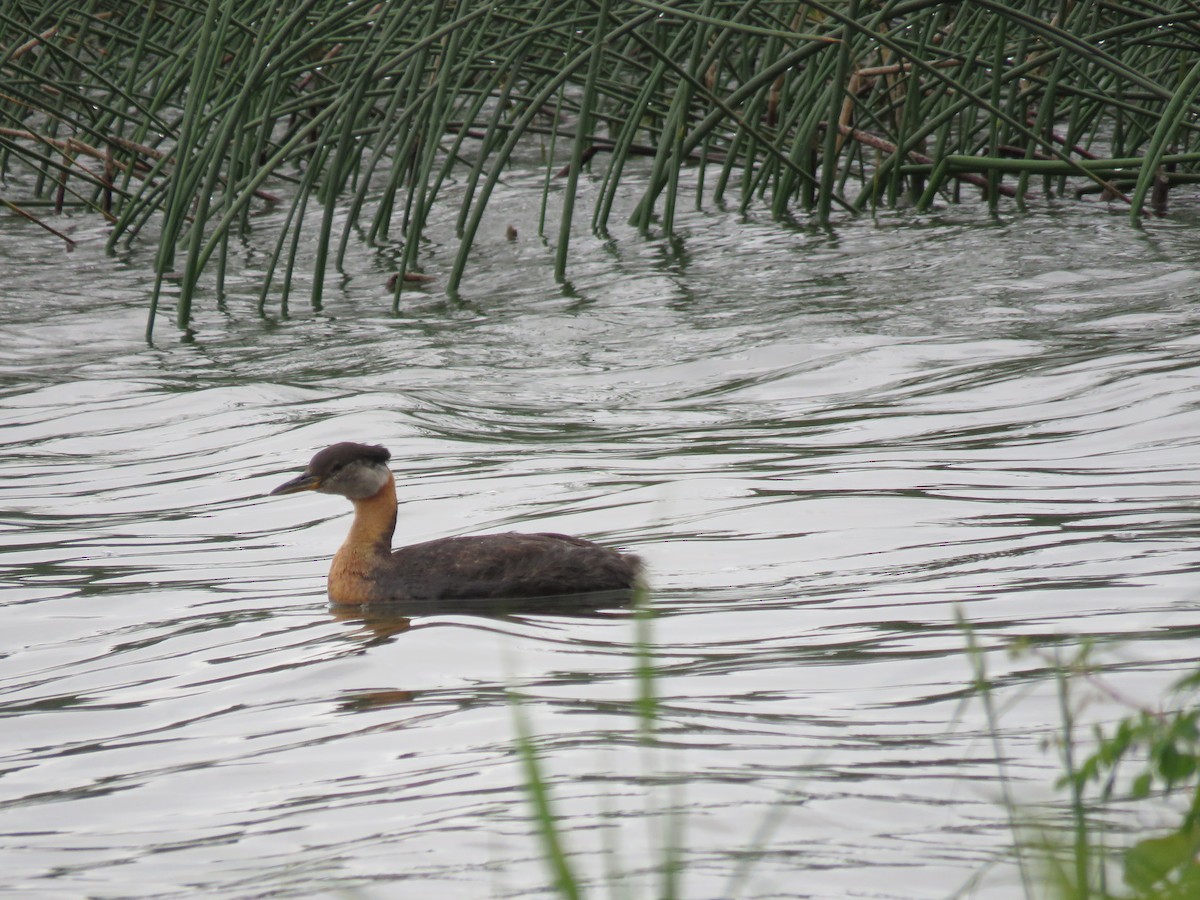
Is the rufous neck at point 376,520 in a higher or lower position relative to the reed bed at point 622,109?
lower

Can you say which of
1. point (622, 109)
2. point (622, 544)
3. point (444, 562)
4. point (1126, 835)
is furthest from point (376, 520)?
point (622, 109)

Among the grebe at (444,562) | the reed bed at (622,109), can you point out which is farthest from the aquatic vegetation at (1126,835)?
the reed bed at (622,109)

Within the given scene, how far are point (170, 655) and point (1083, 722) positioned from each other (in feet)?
8.05

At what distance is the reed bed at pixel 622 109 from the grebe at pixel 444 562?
11.2ft

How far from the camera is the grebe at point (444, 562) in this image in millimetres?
5113

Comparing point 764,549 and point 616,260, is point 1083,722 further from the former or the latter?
point 616,260

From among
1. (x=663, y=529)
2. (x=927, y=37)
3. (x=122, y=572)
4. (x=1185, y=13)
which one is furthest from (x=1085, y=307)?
(x=122, y=572)

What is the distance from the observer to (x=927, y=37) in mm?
10906

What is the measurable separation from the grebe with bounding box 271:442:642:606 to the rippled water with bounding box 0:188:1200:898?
208 mm

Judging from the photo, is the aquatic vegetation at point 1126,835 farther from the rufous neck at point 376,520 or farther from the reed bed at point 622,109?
the reed bed at point 622,109

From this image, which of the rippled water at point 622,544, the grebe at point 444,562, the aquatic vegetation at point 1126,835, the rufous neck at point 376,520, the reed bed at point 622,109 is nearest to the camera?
the aquatic vegetation at point 1126,835

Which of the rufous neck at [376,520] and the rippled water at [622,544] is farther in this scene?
the rufous neck at [376,520]

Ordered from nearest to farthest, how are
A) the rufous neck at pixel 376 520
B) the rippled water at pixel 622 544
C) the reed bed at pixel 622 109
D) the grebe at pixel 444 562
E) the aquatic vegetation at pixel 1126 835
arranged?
1. the aquatic vegetation at pixel 1126 835
2. the rippled water at pixel 622 544
3. the grebe at pixel 444 562
4. the rufous neck at pixel 376 520
5. the reed bed at pixel 622 109

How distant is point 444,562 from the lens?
17.2ft
